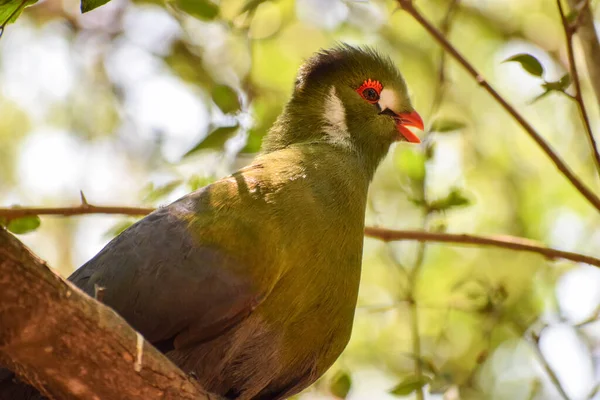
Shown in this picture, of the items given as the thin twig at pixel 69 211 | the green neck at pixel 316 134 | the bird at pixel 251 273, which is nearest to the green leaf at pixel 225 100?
the green neck at pixel 316 134

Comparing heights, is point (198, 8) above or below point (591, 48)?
below

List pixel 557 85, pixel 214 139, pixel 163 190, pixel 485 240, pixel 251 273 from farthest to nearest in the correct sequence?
1. pixel 163 190
2. pixel 214 139
3. pixel 485 240
4. pixel 557 85
5. pixel 251 273

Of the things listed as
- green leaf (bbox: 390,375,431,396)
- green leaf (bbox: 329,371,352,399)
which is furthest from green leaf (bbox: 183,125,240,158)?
green leaf (bbox: 390,375,431,396)

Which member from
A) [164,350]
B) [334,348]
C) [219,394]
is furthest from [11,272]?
[334,348]

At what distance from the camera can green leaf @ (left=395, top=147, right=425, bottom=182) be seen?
398 cm

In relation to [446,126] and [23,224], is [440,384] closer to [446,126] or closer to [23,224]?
[446,126]

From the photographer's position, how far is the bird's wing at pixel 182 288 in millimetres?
2951

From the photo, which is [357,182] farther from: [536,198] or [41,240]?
[41,240]

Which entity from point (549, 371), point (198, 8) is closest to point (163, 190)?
point (198, 8)

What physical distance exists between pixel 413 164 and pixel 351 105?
1.35 ft

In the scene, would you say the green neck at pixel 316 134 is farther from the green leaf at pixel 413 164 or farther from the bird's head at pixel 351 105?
the green leaf at pixel 413 164

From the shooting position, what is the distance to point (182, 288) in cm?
298

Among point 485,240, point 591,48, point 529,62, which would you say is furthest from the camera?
point 485,240

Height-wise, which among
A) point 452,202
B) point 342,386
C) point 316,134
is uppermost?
point 316,134
